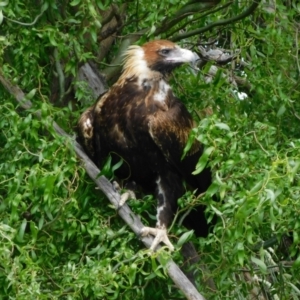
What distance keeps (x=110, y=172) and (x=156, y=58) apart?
1076mm

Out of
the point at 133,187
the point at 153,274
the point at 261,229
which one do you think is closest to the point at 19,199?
the point at 153,274

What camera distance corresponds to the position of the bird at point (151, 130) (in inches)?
238

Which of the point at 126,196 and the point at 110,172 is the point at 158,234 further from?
the point at 110,172

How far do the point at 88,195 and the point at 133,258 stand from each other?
0.66 m

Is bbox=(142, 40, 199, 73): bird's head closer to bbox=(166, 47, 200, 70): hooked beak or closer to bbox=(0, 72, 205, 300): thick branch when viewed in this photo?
bbox=(166, 47, 200, 70): hooked beak

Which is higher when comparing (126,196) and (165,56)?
(165,56)

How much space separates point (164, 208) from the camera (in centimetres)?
616

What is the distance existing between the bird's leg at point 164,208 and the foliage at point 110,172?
81 millimetres

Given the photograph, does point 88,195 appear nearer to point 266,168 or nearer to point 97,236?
point 97,236

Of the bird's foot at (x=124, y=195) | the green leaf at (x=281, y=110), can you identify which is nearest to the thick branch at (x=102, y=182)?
the bird's foot at (x=124, y=195)

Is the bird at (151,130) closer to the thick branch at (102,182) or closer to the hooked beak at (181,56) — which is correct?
the hooked beak at (181,56)

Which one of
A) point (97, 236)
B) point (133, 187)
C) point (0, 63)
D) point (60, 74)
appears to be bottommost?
point (133, 187)

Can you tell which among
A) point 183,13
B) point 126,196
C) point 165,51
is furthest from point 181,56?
point 126,196

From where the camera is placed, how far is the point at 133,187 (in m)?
6.41
